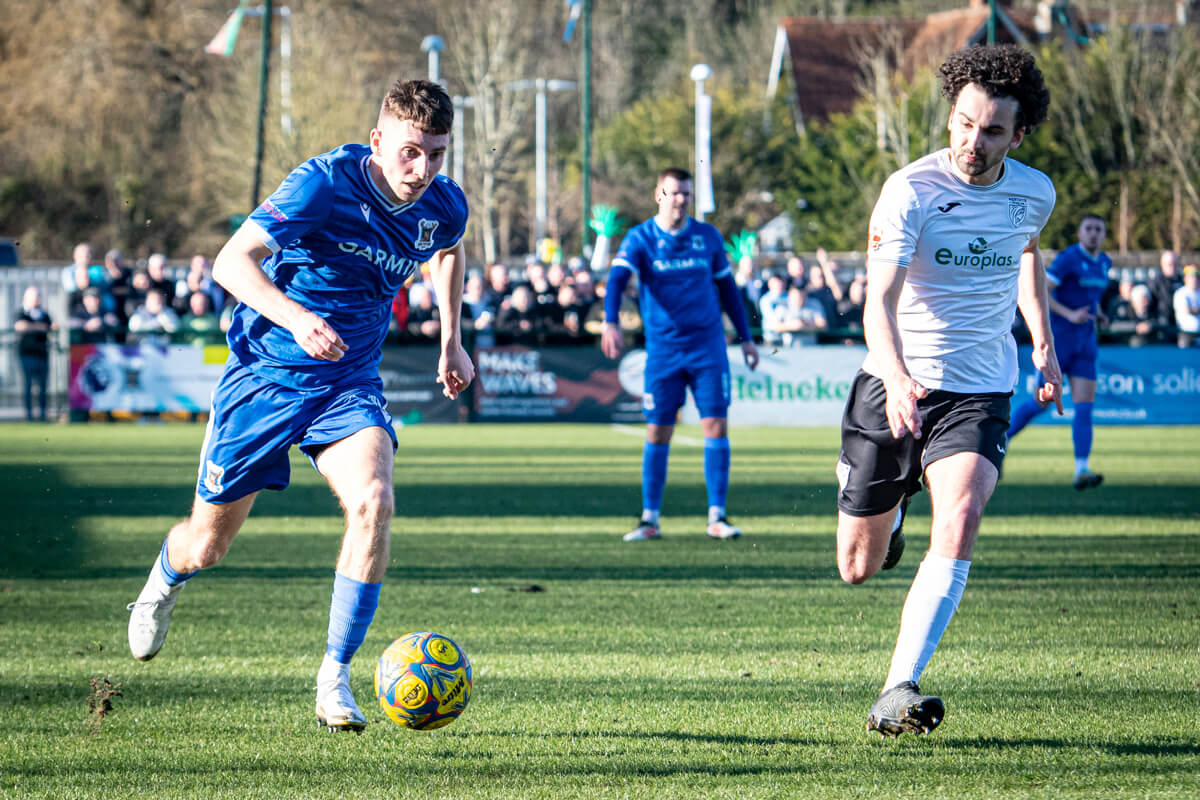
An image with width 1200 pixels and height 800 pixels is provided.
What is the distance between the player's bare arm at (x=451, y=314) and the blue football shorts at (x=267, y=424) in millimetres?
358

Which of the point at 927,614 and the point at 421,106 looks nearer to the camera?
the point at 927,614

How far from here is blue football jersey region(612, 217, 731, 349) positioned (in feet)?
34.4

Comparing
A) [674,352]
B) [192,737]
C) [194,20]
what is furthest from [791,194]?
[192,737]

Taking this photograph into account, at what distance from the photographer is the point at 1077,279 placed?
44.8 feet

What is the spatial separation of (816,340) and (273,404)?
654 inches

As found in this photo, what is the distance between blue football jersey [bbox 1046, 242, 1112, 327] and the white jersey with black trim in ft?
28.3

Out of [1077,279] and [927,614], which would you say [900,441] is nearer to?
[927,614]

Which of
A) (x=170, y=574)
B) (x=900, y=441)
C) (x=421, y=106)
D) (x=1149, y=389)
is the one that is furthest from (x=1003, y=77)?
(x=1149, y=389)

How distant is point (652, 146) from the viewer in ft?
164

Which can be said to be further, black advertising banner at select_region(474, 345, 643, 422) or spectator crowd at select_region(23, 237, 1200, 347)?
black advertising banner at select_region(474, 345, 643, 422)

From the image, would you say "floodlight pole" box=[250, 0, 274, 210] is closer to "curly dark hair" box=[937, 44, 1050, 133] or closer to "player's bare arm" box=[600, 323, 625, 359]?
"player's bare arm" box=[600, 323, 625, 359]

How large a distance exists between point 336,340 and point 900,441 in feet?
6.70

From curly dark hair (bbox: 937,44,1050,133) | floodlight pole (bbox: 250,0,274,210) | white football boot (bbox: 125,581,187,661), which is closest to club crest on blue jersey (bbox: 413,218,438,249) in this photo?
white football boot (bbox: 125,581,187,661)

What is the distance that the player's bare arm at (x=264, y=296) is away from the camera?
4.84 meters
